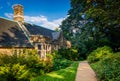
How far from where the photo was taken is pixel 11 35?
75.3 feet

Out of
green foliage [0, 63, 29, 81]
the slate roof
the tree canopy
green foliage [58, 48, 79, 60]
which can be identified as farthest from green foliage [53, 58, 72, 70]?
the tree canopy

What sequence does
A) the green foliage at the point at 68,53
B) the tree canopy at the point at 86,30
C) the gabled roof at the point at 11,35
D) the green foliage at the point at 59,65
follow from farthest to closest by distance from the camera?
the tree canopy at the point at 86,30
the green foliage at the point at 68,53
the gabled roof at the point at 11,35
the green foliage at the point at 59,65

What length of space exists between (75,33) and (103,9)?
25360 millimetres

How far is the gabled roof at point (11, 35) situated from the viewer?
2067cm

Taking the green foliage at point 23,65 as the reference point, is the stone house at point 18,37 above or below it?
above

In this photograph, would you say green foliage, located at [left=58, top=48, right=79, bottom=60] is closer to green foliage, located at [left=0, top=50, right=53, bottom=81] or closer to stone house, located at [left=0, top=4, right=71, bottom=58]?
stone house, located at [left=0, top=4, right=71, bottom=58]

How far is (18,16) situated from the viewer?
94.1ft

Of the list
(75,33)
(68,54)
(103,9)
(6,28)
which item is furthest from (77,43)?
(103,9)

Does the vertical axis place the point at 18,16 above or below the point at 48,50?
above

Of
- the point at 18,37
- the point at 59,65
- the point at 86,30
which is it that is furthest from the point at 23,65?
the point at 86,30

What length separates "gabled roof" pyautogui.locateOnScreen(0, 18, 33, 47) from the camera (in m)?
20.7

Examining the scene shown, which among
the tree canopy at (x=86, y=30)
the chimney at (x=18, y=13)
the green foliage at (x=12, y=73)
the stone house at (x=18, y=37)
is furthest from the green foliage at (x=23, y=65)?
the tree canopy at (x=86, y=30)

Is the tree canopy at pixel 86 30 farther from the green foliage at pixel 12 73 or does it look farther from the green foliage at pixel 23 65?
the green foliage at pixel 12 73

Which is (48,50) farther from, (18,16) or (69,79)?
(69,79)
